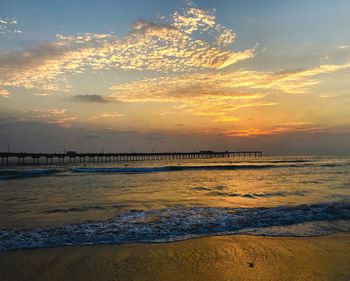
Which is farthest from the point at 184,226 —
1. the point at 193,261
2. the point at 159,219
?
the point at 193,261

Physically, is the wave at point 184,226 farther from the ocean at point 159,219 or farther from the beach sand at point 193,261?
the beach sand at point 193,261

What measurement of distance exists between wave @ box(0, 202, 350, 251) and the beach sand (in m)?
0.63

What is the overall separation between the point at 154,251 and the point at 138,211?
16.3ft

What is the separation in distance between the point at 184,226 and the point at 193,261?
3015 mm

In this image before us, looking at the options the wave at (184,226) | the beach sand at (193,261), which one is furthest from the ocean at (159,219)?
the beach sand at (193,261)

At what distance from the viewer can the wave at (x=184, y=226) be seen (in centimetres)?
809

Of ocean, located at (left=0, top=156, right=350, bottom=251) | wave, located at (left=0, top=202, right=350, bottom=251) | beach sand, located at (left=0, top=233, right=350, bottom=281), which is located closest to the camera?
beach sand, located at (left=0, top=233, right=350, bottom=281)

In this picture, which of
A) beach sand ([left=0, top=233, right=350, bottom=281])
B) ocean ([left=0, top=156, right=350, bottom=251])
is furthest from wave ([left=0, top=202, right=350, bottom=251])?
beach sand ([left=0, top=233, right=350, bottom=281])

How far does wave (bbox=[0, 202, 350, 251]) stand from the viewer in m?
8.09

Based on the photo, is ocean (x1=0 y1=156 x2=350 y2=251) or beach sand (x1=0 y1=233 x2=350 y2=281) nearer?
beach sand (x1=0 y1=233 x2=350 y2=281)

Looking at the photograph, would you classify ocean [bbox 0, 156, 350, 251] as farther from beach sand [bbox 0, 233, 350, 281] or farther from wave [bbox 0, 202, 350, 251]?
beach sand [bbox 0, 233, 350, 281]

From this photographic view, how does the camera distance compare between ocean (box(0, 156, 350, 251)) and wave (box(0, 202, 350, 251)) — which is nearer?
wave (box(0, 202, 350, 251))

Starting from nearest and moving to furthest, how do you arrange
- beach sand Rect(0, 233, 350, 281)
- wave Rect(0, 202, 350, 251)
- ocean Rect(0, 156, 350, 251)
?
beach sand Rect(0, 233, 350, 281) < wave Rect(0, 202, 350, 251) < ocean Rect(0, 156, 350, 251)

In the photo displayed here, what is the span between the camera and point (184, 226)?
944cm
